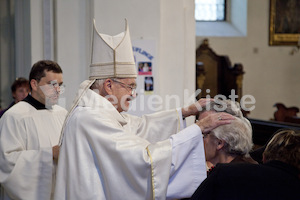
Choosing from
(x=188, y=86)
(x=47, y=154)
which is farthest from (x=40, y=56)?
(x=47, y=154)

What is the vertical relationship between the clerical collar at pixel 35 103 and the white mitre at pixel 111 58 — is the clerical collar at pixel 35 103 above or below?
below

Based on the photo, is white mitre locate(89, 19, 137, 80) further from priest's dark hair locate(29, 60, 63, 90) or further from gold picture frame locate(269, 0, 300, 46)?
gold picture frame locate(269, 0, 300, 46)

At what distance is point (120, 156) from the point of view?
2.56m

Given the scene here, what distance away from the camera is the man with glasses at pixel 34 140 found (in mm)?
3354

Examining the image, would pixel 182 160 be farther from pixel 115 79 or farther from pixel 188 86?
pixel 188 86

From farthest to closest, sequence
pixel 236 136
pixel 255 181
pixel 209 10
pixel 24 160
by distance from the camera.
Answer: pixel 209 10, pixel 24 160, pixel 236 136, pixel 255 181

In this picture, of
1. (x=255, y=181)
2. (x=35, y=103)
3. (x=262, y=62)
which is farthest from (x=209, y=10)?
(x=255, y=181)

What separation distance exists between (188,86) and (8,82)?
4863 mm

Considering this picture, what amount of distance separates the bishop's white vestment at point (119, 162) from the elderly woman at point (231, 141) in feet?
1.02

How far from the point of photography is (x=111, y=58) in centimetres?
304

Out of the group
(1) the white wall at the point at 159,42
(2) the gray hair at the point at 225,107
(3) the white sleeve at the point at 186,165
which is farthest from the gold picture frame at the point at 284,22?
(3) the white sleeve at the point at 186,165

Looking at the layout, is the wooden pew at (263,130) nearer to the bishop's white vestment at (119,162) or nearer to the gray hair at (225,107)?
the gray hair at (225,107)

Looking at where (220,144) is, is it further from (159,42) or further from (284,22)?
(284,22)

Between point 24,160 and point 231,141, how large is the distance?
1549 millimetres
